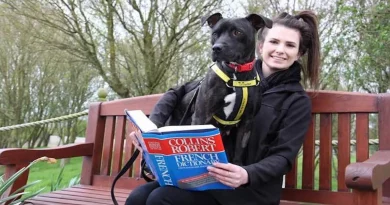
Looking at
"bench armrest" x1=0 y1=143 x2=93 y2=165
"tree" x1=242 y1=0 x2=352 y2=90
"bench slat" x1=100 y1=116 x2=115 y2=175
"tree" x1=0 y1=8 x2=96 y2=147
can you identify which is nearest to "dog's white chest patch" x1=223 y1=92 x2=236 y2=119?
"bench armrest" x1=0 y1=143 x2=93 y2=165

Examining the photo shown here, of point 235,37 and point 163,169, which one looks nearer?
point 163,169

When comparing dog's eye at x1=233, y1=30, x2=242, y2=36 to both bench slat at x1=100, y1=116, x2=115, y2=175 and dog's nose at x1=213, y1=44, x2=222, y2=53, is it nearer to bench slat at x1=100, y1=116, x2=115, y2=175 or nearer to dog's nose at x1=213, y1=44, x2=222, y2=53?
dog's nose at x1=213, y1=44, x2=222, y2=53

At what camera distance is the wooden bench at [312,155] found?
2.28 meters

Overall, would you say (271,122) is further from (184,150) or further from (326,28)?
(326,28)

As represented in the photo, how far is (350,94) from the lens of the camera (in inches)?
93.5

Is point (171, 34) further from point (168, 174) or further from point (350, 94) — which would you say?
point (168, 174)

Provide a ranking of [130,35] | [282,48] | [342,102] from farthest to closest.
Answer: [130,35] → [342,102] → [282,48]

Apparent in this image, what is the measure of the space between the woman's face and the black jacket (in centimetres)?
12

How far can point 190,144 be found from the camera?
1559mm

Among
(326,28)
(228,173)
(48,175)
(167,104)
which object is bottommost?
(48,175)

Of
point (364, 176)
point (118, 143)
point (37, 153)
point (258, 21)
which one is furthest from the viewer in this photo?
point (118, 143)

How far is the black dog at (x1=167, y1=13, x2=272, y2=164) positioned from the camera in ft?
6.28

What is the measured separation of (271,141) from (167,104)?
2.01 feet

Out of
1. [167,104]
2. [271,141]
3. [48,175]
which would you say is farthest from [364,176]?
[48,175]
